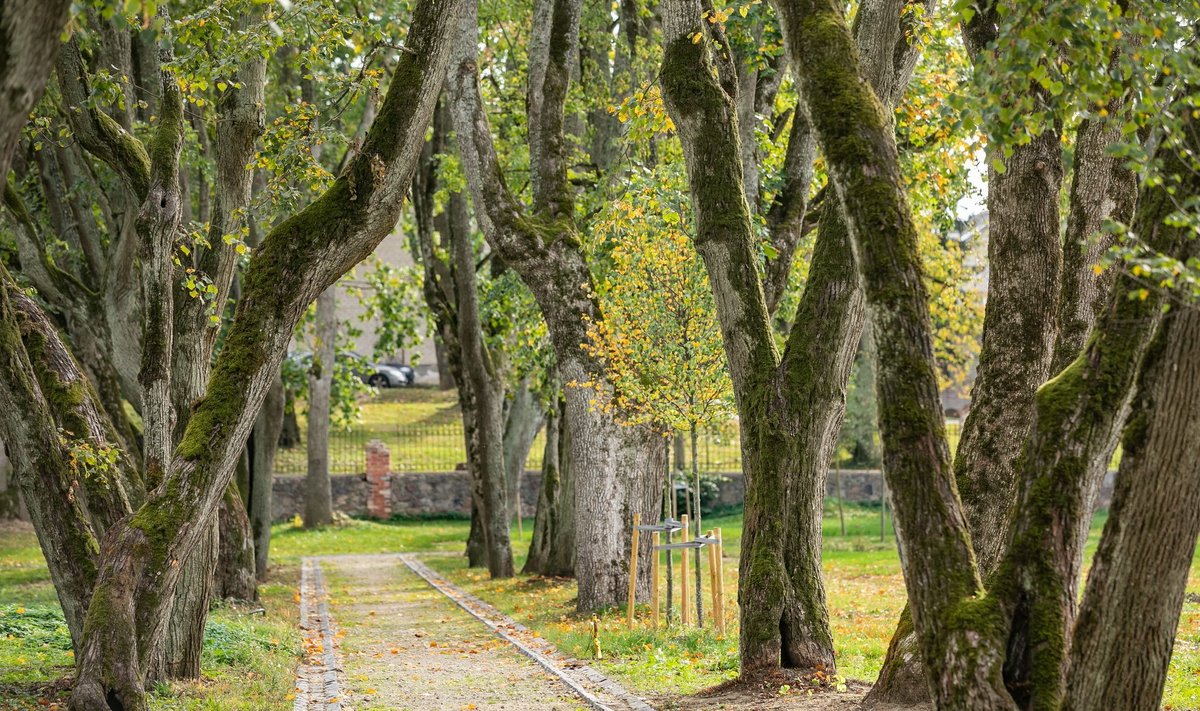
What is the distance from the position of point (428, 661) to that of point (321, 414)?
16990mm

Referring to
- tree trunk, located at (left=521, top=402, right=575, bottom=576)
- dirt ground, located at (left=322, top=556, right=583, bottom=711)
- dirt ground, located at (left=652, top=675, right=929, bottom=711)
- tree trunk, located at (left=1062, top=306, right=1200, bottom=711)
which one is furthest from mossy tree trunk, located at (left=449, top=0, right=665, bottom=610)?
tree trunk, located at (left=1062, top=306, right=1200, bottom=711)

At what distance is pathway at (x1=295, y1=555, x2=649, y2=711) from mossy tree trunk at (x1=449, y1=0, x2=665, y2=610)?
54.4 inches

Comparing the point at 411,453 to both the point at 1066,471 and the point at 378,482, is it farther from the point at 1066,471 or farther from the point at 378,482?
the point at 1066,471

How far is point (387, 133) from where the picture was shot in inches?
345

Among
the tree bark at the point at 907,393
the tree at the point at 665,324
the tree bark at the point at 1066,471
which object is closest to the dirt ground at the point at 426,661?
the tree at the point at 665,324

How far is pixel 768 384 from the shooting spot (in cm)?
948

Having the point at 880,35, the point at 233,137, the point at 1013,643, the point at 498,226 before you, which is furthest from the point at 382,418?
the point at 1013,643

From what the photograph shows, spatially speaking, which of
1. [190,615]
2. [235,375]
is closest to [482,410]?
[190,615]

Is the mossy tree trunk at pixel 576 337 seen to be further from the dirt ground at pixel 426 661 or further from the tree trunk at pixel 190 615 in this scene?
the tree trunk at pixel 190 615

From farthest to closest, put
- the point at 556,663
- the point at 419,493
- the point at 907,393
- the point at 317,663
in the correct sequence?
the point at 419,493 → the point at 317,663 → the point at 556,663 → the point at 907,393

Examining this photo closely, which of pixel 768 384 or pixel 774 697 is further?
pixel 768 384

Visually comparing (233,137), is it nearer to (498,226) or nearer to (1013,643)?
(498,226)

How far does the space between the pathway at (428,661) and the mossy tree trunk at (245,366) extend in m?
1.63

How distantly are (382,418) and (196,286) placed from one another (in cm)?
3441
